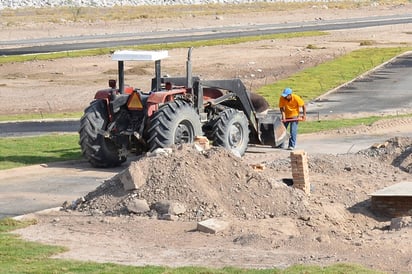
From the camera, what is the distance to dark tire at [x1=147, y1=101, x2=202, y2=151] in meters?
21.7

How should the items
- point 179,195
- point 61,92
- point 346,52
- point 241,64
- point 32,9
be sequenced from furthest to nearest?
point 32,9 < point 346,52 < point 241,64 < point 61,92 < point 179,195

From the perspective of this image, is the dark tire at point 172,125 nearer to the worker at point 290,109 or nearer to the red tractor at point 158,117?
the red tractor at point 158,117

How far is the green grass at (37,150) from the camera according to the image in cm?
2388

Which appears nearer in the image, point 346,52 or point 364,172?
point 364,172

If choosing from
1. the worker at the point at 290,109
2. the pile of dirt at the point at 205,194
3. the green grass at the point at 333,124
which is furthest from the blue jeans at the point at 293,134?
the pile of dirt at the point at 205,194

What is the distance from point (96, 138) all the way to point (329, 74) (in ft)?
77.2

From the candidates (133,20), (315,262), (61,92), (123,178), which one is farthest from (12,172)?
(133,20)

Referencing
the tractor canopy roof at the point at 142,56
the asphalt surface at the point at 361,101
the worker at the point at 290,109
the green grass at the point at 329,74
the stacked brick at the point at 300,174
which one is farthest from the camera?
the green grass at the point at 329,74

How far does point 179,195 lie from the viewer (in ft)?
56.6

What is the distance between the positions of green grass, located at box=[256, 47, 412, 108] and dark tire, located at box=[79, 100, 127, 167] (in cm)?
1241

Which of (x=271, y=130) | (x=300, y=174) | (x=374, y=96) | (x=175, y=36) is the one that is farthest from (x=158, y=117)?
(x=175, y=36)

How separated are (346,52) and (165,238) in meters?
39.8

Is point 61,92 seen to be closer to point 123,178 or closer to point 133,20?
point 123,178

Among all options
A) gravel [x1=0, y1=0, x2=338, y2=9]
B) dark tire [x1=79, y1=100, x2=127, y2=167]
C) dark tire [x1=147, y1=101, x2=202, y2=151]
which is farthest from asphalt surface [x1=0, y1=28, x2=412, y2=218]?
gravel [x1=0, y1=0, x2=338, y2=9]
